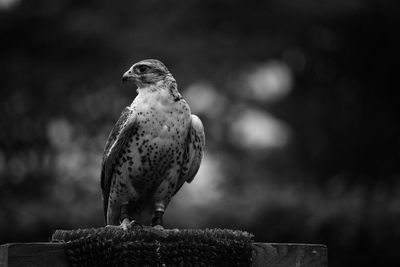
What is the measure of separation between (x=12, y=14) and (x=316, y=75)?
536 centimetres

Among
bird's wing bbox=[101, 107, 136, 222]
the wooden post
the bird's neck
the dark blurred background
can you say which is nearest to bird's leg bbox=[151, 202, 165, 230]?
bird's wing bbox=[101, 107, 136, 222]

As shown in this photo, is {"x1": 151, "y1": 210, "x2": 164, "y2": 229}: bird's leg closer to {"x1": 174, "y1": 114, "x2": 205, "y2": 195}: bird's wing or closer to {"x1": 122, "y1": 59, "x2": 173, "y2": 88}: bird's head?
{"x1": 174, "y1": 114, "x2": 205, "y2": 195}: bird's wing

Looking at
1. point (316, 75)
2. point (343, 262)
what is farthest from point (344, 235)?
point (316, 75)

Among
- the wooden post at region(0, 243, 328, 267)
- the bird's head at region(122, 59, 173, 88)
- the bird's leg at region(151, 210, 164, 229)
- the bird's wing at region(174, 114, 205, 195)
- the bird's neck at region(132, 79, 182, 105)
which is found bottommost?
the wooden post at region(0, 243, 328, 267)

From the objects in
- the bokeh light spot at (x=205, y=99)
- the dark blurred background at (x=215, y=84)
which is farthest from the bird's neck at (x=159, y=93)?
the bokeh light spot at (x=205, y=99)

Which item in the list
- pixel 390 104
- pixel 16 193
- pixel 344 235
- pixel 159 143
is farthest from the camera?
pixel 390 104

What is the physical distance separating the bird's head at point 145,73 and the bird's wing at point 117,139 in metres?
0.17

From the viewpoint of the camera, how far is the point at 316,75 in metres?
14.2

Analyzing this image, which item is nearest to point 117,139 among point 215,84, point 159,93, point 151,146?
point 151,146

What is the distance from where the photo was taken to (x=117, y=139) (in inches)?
170

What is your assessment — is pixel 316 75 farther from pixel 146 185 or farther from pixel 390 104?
pixel 146 185

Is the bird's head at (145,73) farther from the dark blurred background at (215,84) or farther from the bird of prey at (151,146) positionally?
the dark blurred background at (215,84)

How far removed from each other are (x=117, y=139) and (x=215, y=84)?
917 centimetres

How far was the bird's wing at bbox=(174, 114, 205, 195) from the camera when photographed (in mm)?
4398
